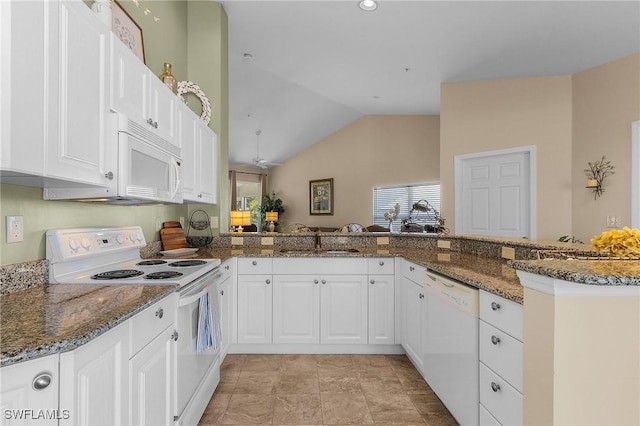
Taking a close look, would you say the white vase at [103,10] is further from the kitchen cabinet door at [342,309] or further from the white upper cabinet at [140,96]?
the kitchen cabinet door at [342,309]

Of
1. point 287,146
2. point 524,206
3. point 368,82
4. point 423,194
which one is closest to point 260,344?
point 524,206

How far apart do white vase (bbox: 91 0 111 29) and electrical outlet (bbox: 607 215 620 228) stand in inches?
198

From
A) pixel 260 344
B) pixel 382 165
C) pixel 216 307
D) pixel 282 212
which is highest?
pixel 382 165

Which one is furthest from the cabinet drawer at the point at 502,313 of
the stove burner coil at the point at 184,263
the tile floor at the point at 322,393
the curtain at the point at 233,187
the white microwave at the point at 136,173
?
the curtain at the point at 233,187

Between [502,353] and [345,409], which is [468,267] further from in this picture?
[345,409]

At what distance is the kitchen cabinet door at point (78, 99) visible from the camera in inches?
46.0

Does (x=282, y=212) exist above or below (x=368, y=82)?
below

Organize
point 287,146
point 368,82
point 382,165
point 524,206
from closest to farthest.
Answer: point 524,206 < point 368,82 < point 382,165 < point 287,146

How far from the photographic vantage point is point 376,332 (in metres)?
2.79

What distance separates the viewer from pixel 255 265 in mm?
2777

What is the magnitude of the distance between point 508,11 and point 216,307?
3568 millimetres

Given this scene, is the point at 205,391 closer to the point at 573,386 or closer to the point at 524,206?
the point at 573,386

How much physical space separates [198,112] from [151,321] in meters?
2.33

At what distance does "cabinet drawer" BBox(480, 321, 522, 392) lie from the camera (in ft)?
4.26
